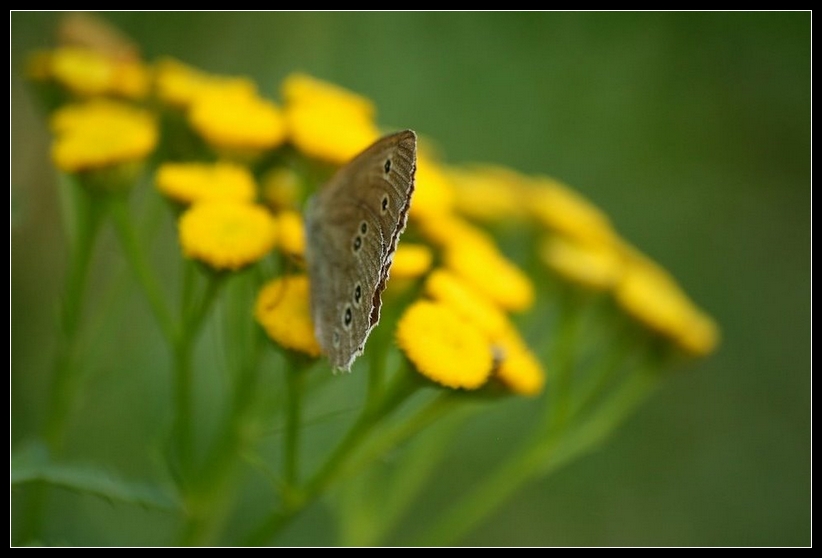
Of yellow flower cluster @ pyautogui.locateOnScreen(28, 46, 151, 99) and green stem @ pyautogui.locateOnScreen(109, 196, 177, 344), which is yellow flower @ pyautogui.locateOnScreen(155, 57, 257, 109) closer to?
yellow flower cluster @ pyautogui.locateOnScreen(28, 46, 151, 99)

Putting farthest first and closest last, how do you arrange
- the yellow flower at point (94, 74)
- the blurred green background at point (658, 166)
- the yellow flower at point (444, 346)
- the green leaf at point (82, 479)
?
the blurred green background at point (658, 166) → the yellow flower at point (94, 74) → the yellow flower at point (444, 346) → the green leaf at point (82, 479)

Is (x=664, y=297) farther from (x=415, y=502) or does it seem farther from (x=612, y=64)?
(x=612, y=64)

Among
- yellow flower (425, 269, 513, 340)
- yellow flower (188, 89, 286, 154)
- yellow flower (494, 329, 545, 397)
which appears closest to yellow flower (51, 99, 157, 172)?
yellow flower (188, 89, 286, 154)

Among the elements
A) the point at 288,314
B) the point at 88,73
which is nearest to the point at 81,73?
the point at 88,73

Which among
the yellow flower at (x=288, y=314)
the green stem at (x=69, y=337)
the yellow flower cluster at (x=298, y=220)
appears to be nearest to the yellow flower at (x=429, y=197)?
the yellow flower cluster at (x=298, y=220)

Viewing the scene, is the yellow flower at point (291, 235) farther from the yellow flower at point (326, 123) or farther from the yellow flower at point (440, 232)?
the yellow flower at point (440, 232)
